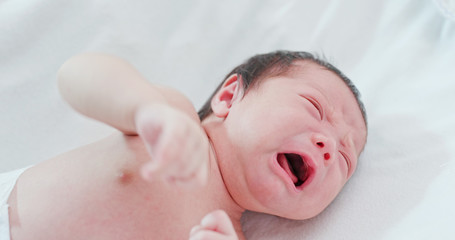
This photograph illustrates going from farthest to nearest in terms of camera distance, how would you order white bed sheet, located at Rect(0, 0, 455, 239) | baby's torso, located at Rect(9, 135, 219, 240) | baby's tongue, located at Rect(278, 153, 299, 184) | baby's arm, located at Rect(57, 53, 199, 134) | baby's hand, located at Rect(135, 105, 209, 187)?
white bed sheet, located at Rect(0, 0, 455, 239) < baby's tongue, located at Rect(278, 153, 299, 184) < baby's torso, located at Rect(9, 135, 219, 240) < baby's arm, located at Rect(57, 53, 199, 134) < baby's hand, located at Rect(135, 105, 209, 187)

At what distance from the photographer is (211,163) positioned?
3.61 feet

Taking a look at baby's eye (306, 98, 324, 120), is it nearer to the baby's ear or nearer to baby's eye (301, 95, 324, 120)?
baby's eye (301, 95, 324, 120)

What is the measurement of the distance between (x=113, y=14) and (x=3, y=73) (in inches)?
15.9

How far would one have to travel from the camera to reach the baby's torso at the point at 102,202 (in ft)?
3.16

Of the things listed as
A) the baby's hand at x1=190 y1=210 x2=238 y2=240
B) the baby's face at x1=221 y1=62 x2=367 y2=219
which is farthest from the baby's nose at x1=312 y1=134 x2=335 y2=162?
the baby's hand at x1=190 y1=210 x2=238 y2=240

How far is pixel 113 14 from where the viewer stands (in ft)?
5.04

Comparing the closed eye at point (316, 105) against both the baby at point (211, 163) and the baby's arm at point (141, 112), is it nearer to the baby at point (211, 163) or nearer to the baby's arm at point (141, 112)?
the baby at point (211, 163)

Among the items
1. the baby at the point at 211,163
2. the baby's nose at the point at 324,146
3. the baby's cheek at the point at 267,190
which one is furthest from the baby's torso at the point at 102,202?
the baby's nose at the point at 324,146

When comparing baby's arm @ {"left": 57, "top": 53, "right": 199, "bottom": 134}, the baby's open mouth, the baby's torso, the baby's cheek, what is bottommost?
the baby's torso

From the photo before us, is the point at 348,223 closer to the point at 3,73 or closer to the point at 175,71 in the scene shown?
the point at 175,71

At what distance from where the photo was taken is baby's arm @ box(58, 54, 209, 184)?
640mm

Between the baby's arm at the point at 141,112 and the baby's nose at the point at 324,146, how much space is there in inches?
14.3

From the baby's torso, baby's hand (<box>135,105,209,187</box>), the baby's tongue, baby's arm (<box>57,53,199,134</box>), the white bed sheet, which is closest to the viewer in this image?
baby's hand (<box>135,105,209,187</box>)

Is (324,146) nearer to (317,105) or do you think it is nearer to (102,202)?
(317,105)
